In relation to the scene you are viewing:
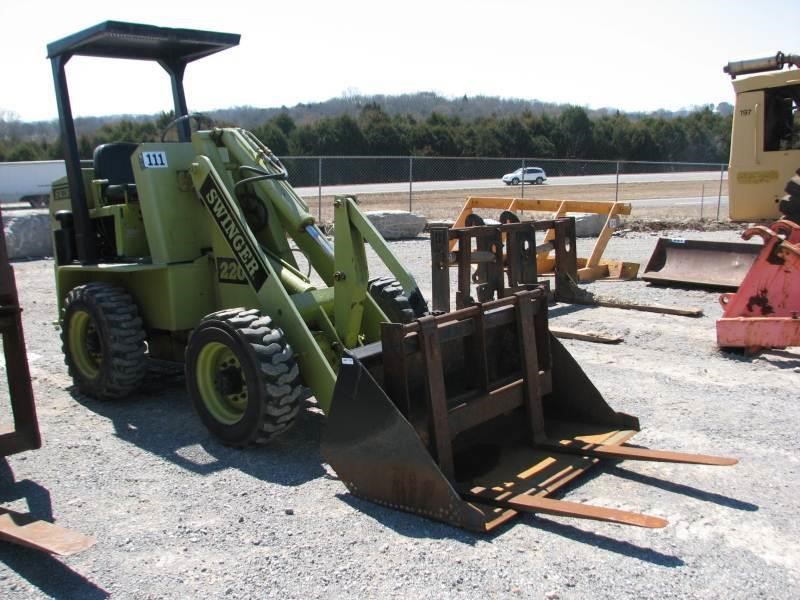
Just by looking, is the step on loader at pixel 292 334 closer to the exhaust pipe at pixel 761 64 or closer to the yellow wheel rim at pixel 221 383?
the yellow wheel rim at pixel 221 383

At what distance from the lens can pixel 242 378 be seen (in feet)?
16.6

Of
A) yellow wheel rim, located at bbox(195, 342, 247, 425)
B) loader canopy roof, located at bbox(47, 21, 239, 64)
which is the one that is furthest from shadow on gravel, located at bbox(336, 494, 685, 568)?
loader canopy roof, located at bbox(47, 21, 239, 64)

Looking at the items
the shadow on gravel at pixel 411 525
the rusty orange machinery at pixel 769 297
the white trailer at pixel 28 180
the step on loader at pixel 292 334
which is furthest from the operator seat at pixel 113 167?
the white trailer at pixel 28 180

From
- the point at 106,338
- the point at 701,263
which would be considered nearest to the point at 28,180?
the point at 701,263

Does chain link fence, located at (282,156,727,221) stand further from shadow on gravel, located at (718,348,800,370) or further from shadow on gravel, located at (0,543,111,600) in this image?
shadow on gravel, located at (0,543,111,600)

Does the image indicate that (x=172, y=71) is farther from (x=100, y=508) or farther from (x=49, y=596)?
(x=49, y=596)

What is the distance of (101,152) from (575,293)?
594 centimetres

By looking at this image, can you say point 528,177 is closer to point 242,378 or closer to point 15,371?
point 242,378

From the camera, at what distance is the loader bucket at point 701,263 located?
10.5 metres

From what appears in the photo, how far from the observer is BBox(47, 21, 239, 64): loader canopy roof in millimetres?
5727

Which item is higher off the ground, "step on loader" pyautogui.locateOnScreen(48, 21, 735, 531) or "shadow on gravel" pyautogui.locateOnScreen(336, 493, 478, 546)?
"step on loader" pyautogui.locateOnScreen(48, 21, 735, 531)

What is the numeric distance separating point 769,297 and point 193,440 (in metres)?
5.16

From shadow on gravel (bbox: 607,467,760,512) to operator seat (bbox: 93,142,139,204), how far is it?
14.5 feet

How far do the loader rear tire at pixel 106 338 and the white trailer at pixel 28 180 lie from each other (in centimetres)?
2587
